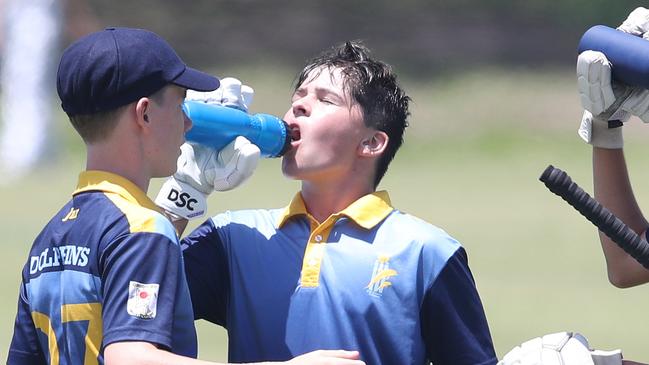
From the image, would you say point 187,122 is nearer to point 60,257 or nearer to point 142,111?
point 142,111

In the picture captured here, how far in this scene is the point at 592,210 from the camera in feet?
10.6

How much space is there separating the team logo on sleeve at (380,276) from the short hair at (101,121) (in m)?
0.80

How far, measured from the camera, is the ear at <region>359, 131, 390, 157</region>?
409 cm

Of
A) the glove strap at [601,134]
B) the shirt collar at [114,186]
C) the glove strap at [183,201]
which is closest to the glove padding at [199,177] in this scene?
the glove strap at [183,201]

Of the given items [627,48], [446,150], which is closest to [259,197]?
[446,150]

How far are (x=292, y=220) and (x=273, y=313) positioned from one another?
0.31m

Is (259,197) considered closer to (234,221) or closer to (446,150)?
(446,150)

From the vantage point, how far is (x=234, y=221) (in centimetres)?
404

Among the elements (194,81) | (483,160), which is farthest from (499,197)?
(194,81)

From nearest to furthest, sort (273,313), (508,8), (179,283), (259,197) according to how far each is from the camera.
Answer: (179,283) < (273,313) < (259,197) < (508,8)

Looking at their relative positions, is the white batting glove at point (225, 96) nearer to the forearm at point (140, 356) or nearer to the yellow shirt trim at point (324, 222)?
the yellow shirt trim at point (324, 222)

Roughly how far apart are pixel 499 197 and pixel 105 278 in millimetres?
12676

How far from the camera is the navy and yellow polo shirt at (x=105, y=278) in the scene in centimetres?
320


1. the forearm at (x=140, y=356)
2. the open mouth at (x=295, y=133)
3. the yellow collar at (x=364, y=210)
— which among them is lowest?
the forearm at (x=140, y=356)
